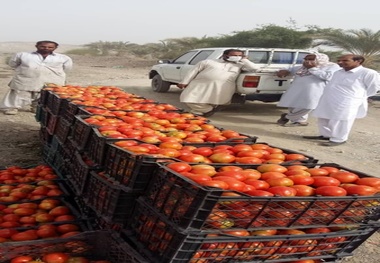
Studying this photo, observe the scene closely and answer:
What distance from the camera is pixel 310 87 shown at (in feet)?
28.0

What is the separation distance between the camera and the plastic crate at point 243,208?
2.02 meters

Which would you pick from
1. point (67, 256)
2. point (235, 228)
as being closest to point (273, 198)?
point (235, 228)

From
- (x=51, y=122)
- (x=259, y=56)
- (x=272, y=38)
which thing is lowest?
(x=51, y=122)

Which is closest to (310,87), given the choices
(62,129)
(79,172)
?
(62,129)

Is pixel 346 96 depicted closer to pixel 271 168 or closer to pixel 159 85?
pixel 271 168

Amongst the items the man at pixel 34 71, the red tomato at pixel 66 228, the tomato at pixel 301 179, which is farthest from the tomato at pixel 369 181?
the man at pixel 34 71

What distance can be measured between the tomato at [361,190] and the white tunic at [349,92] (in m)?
5.45

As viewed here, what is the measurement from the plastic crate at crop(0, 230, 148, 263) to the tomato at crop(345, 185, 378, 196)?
1.29 metres

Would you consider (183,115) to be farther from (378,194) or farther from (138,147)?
(378,194)

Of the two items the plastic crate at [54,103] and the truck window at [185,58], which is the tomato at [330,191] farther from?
the truck window at [185,58]

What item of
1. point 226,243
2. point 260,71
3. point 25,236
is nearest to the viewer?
point 226,243

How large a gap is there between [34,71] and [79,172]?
18.2 ft

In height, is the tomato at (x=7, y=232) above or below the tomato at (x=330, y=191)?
below

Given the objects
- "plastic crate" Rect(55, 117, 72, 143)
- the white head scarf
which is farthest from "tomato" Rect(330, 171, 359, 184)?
the white head scarf
